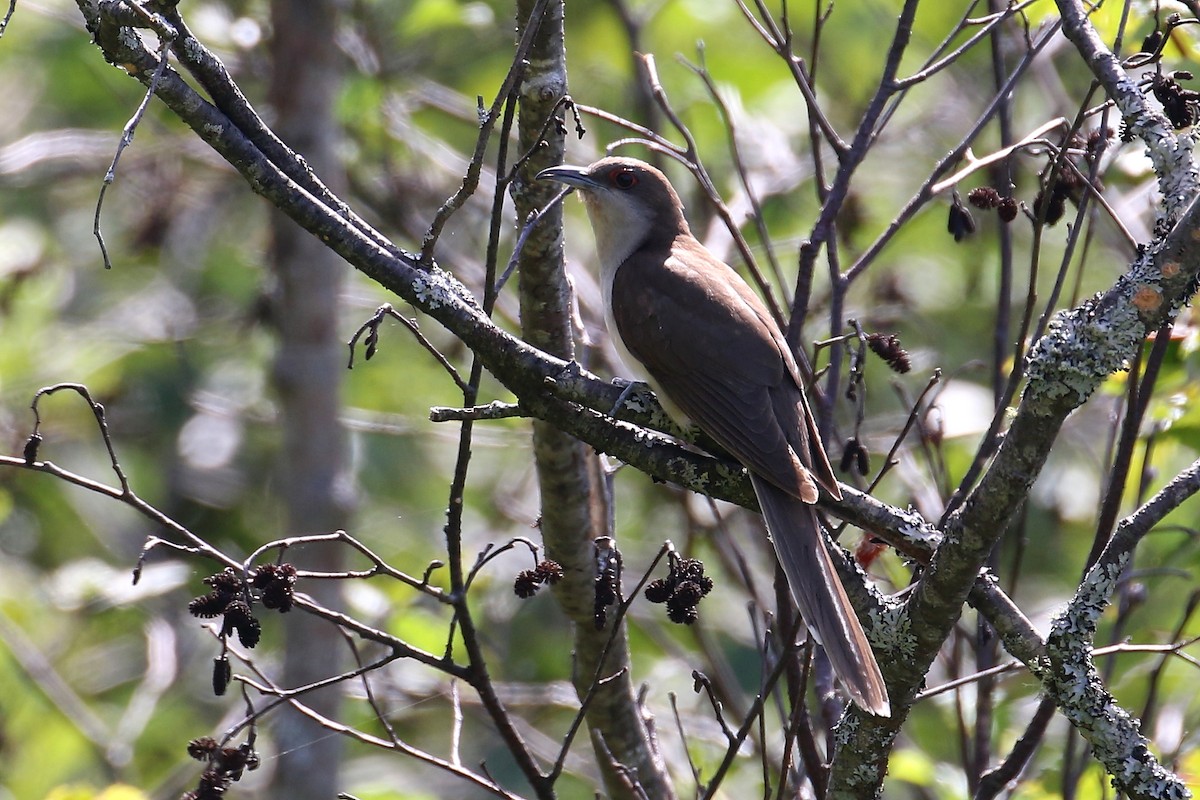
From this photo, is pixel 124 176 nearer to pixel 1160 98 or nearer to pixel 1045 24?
pixel 1045 24

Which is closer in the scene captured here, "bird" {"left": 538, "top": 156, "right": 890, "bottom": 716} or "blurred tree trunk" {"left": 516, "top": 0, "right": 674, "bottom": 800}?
"bird" {"left": 538, "top": 156, "right": 890, "bottom": 716}

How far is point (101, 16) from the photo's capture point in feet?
7.79

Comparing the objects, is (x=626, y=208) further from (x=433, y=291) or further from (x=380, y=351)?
(x=380, y=351)

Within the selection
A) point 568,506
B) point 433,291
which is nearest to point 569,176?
point 568,506

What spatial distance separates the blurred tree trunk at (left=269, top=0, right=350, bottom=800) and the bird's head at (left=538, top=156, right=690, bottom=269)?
136 centimetres

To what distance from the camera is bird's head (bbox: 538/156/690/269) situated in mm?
4395

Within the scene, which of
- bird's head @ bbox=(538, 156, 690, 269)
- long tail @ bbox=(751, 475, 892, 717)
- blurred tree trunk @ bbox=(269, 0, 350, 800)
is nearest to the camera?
long tail @ bbox=(751, 475, 892, 717)

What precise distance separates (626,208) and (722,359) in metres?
0.93

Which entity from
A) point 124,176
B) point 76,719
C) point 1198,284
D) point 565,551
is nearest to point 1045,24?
point 1198,284

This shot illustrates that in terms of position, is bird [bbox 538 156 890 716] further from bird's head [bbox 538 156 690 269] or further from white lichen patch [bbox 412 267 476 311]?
white lichen patch [bbox 412 267 476 311]

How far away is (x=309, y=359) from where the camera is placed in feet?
17.5

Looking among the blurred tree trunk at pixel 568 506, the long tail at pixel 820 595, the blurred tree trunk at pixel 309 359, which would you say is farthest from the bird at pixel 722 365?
the blurred tree trunk at pixel 309 359

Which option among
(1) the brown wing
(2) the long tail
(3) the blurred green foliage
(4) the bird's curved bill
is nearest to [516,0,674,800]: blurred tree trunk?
(4) the bird's curved bill

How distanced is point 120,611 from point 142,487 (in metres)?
0.73
